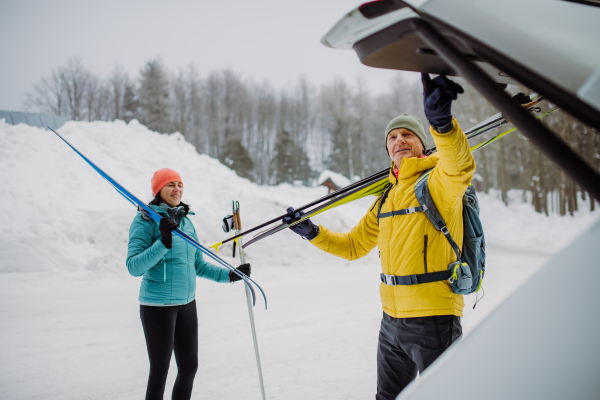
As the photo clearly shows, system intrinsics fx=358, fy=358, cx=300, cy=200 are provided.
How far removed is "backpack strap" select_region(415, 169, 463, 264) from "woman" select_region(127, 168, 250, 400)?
160 cm

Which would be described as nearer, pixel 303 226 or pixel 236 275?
pixel 303 226

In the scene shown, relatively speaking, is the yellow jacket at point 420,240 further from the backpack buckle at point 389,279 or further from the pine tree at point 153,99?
the pine tree at point 153,99

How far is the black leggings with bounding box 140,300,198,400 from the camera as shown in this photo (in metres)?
2.40

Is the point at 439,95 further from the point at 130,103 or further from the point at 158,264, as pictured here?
the point at 130,103

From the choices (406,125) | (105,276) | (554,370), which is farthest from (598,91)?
(105,276)

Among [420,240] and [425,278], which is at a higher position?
[420,240]

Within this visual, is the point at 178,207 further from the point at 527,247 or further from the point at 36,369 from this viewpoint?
the point at 527,247

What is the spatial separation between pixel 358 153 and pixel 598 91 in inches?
1356

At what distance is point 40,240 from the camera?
27.3 ft

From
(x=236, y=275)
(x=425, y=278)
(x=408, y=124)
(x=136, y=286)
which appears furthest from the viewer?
(x=136, y=286)

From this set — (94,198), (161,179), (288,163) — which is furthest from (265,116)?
(161,179)

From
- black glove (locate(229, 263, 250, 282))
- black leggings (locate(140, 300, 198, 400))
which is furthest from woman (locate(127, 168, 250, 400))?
black glove (locate(229, 263, 250, 282))

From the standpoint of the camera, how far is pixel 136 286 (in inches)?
295

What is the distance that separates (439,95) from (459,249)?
95 cm
